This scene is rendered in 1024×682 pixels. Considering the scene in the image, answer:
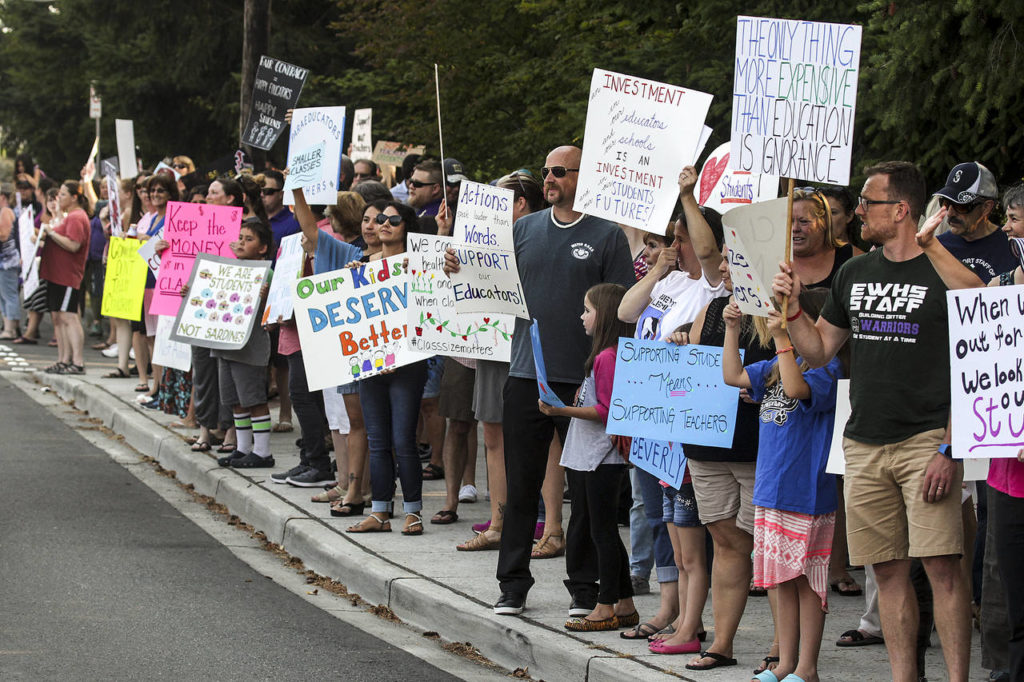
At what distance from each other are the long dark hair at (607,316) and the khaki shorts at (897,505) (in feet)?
5.09

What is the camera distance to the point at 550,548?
8.30m

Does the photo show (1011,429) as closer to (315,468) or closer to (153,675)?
(153,675)

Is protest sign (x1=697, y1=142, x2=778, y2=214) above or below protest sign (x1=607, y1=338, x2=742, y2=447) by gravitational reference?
above

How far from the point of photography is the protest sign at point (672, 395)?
613 cm

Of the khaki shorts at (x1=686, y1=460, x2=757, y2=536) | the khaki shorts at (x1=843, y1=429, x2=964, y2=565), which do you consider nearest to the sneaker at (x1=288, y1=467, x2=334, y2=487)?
the khaki shorts at (x1=686, y1=460, x2=757, y2=536)

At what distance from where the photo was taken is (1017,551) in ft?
17.2

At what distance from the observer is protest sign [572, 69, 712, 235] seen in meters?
6.82

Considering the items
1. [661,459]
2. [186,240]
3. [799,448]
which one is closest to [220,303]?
[186,240]

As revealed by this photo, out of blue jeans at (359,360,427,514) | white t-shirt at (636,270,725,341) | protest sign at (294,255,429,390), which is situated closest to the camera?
white t-shirt at (636,270,725,341)

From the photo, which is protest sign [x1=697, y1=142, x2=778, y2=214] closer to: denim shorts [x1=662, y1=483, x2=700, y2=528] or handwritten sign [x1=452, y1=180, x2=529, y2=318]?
handwritten sign [x1=452, y1=180, x2=529, y2=318]

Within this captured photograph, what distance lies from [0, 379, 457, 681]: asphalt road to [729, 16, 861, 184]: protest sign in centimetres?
267

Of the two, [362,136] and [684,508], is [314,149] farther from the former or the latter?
[362,136]

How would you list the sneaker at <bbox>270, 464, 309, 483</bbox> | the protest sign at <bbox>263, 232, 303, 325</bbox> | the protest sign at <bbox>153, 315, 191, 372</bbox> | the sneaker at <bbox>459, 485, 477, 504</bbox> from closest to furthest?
the sneaker at <bbox>459, 485, 477, 504</bbox> < the protest sign at <bbox>263, 232, 303, 325</bbox> < the sneaker at <bbox>270, 464, 309, 483</bbox> < the protest sign at <bbox>153, 315, 191, 372</bbox>

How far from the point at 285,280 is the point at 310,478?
1.43 meters
